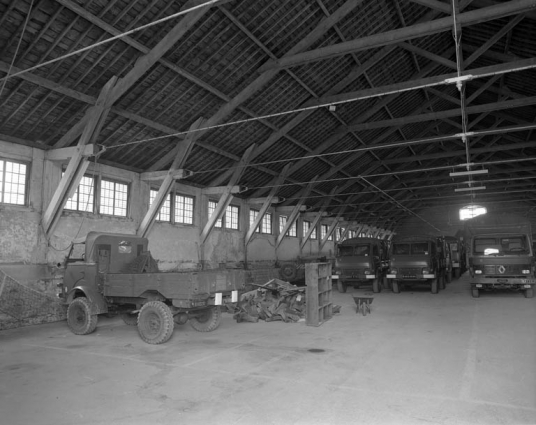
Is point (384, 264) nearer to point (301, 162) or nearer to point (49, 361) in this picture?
point (301, 162)

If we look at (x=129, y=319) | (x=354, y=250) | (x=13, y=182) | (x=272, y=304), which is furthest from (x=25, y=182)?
(x=354, y=250)

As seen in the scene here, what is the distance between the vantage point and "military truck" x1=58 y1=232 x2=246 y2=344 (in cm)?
764

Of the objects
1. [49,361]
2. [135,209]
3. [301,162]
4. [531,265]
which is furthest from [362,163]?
[49,361]

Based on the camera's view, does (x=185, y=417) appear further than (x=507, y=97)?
No

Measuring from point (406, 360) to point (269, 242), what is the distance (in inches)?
647

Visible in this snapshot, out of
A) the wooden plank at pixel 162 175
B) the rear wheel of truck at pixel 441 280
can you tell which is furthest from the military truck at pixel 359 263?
the wooden plank at pixel 162 175

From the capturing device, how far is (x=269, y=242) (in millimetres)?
22469

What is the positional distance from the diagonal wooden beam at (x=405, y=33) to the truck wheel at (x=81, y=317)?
787 cm

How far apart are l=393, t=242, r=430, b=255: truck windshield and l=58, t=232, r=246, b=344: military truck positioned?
993 cm

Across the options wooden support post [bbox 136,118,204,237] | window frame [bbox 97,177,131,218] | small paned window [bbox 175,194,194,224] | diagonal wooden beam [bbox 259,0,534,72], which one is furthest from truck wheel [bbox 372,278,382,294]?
window frame [bbox 97,177,131,218]

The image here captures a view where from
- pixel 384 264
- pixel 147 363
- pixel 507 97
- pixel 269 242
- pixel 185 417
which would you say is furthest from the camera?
pixel 269 242

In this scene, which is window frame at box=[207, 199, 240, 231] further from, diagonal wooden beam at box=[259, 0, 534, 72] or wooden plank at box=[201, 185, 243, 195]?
diagonal wooden beam at box=[259, 0, 534, 72]

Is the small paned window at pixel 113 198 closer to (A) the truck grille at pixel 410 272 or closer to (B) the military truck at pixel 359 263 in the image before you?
(B) the military truck at pixel 359 263

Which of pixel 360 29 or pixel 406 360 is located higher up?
pixel 360 29
